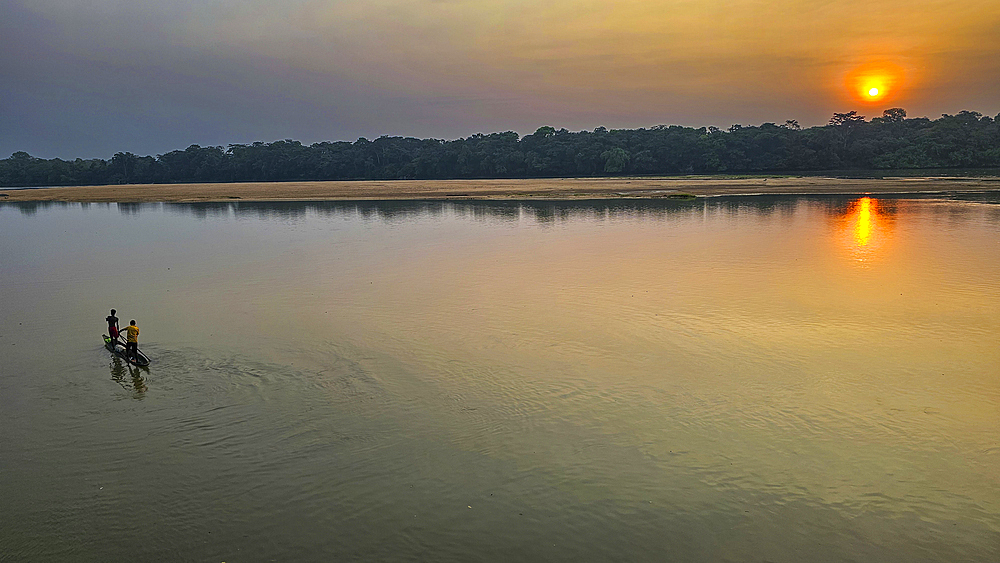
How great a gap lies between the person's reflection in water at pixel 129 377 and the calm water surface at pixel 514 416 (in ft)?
0.24

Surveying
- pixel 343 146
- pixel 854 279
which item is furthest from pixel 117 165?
pixel 854 279

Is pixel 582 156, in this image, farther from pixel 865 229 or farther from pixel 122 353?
pixel 122 353

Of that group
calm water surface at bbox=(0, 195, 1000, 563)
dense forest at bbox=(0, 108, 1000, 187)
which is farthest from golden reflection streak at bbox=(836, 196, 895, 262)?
dense forest at bbox=(0, 108, 1000, 187)

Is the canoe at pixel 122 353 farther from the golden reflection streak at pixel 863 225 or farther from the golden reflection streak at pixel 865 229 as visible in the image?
the golden reflection streak at pixel 863 225

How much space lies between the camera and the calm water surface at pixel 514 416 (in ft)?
24.9

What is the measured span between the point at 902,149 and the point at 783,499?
123m

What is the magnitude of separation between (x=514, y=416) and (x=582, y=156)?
12837 centimetres

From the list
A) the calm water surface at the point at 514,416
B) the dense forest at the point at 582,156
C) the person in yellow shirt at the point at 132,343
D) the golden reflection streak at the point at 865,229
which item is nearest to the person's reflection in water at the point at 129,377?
the calm water surface at the point at 514,416

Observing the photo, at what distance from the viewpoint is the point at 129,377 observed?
41.9ft

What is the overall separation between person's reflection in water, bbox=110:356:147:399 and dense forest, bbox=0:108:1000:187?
117m

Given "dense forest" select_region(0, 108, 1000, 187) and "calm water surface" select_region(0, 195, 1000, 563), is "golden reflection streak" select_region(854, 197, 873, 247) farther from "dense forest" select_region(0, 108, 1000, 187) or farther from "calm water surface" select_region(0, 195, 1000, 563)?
"dense forest" select_region(0, 108, 1000, 187)

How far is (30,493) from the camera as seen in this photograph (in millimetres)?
8602

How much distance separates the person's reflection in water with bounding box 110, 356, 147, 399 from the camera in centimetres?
1222

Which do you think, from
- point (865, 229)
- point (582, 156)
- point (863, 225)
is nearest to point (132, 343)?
point (865, 229)
